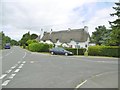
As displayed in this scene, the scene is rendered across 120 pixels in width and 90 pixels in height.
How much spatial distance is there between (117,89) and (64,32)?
85150 millimetres

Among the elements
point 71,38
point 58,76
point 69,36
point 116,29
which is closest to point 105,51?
point 116,29

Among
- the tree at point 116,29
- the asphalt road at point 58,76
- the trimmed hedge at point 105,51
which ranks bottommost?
the asphalt road at point 58,76

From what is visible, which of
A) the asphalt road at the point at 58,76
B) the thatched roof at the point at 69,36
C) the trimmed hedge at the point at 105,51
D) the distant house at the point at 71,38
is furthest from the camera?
the thatched roof at the point at 69,36

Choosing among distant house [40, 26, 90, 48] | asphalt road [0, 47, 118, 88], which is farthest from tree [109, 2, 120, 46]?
distant house [40, 26, 90, 48]

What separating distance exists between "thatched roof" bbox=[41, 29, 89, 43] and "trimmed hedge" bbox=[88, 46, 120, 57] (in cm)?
3914

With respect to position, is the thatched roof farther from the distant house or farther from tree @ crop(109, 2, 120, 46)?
tree @ crop(109, 2, 120, 46)

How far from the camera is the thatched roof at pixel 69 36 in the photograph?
8581cm

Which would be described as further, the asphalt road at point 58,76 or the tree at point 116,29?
the tree at point 116,29

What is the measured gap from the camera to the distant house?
85.0 m

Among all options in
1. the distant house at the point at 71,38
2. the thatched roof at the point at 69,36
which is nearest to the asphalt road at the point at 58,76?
the distant house at the point at 71,38

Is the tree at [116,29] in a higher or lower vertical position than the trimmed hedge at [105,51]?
higher

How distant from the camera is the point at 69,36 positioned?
9000cm

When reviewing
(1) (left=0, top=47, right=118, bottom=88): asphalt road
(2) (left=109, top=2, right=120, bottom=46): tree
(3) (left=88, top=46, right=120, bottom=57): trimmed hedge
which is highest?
(2) (left=109, top=2, right=120, bottom=46): tree

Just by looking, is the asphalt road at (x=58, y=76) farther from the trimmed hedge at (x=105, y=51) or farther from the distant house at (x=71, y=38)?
the distant house at (x=71, y=38)
